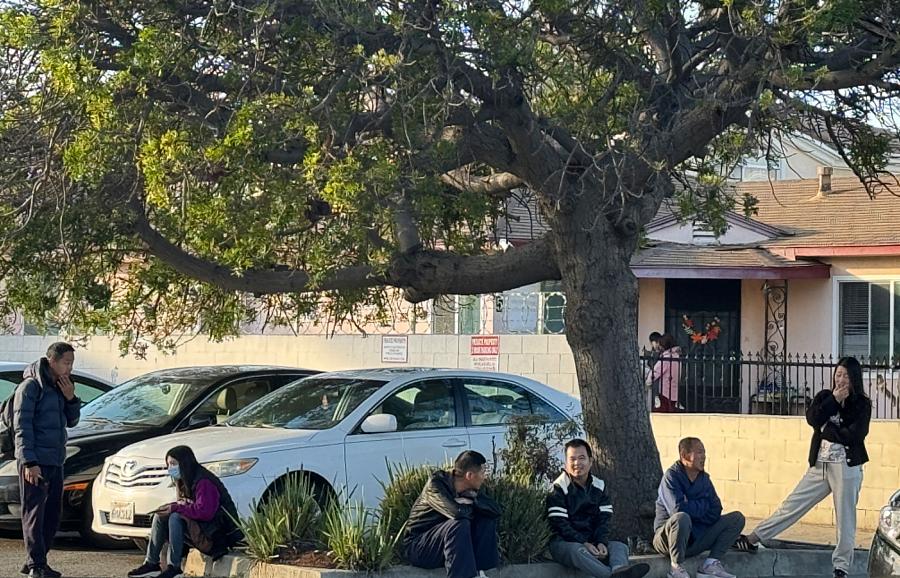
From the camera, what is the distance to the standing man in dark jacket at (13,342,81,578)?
383 inches

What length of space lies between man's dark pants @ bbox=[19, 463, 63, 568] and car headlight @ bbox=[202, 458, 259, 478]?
3.70ft

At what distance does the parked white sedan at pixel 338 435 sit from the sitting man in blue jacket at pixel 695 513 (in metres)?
2.08

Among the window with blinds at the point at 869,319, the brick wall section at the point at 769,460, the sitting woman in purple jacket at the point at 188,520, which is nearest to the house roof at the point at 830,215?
the window with blinds at the point at 869,319

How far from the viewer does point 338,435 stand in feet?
36.6

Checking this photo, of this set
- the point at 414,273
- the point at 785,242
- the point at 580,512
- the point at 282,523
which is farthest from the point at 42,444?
the point at 785,242

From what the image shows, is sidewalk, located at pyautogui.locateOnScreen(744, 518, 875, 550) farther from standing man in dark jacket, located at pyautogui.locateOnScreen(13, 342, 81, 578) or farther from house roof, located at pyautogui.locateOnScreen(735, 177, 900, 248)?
standing man in dark jacket, located at pyautogui.locateOnScreen(13, 342, 81, 578)

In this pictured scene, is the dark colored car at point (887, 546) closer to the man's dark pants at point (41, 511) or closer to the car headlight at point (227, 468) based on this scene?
the car headlight at point (227, 468)

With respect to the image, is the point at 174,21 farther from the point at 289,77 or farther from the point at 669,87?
the point at 669,87

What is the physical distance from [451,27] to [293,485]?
3609mm

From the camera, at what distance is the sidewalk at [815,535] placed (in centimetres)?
1286

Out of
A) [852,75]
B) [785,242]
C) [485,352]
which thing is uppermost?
[852,75]

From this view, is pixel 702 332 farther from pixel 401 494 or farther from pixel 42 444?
A: pixel 42 444

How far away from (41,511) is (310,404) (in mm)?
2696

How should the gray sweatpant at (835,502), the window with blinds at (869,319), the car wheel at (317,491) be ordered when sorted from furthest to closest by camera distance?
the window with blinds at (869,319), the car wheel at (317,491), the gray sweatpant at (835,502)
